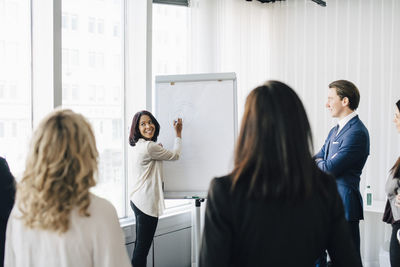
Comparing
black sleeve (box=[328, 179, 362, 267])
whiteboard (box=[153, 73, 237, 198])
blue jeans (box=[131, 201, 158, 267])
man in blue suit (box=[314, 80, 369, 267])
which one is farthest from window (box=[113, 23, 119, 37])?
black sleeve (box=[328, 179, 362, 267])

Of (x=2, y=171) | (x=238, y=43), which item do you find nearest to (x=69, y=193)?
(x=2, y=171)

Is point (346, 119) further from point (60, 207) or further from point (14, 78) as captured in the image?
point (14, 78)

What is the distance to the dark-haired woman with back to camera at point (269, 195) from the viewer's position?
105 cm

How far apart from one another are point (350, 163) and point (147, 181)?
1.43 metres

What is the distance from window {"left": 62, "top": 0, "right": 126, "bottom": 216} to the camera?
3.02 meters

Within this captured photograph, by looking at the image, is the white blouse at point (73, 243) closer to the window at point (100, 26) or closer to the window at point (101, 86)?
the window at point (101, 86)

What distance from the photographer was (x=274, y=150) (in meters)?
1.06

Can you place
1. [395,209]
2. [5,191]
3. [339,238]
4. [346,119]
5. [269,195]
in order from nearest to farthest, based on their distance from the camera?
1. [269,195]
2. [339,238]
3. [5,191]
4. [395,209]
5. [346,119]

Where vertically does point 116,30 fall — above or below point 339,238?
above

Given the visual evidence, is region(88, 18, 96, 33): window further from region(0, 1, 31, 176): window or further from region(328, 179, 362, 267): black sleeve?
region(328, 179, 362, 267): black sleeve

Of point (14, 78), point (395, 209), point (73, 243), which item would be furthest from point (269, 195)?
point (14, 78)

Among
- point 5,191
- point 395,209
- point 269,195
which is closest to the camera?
point 269,195

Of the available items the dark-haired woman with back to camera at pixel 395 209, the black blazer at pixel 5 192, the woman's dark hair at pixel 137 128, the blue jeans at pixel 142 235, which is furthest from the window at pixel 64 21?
the dark-haired woman with back to camera at pixel 395 209

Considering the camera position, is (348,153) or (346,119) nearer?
(348,153)
